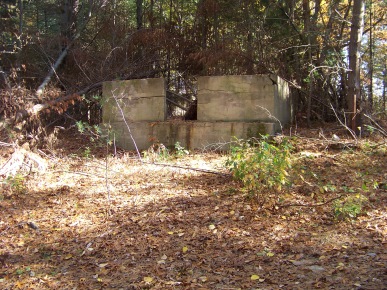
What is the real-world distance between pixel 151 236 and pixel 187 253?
22.7 inches

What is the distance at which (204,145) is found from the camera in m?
8.29

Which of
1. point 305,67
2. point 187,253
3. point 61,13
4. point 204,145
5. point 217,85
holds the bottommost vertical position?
point 187,253

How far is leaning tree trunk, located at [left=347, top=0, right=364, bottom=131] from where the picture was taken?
7.67 m

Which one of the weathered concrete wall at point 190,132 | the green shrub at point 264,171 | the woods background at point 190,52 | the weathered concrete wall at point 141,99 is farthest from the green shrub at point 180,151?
the green shrub at point 264,171

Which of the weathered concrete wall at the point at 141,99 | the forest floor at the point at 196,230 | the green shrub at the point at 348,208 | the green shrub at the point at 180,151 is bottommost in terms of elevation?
the forest floor at the point at 196,230

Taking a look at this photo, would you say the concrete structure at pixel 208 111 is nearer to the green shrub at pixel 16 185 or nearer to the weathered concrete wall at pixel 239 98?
the weathered concrete wall at pixel 239 98

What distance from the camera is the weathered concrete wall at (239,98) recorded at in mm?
7949

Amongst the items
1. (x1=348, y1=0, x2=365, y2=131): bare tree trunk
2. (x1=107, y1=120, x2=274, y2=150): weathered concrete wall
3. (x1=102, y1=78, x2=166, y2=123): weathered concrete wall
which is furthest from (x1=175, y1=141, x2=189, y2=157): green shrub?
(x1=348, y1=0, x2=365, y2=131): bare tree trunk

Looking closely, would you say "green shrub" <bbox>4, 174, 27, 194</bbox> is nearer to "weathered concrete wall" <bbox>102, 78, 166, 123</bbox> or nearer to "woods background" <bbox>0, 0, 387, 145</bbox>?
"weathered concrete wall" <bbox>102, 78, 166, 123</bbox>

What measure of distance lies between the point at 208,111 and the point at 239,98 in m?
0.76

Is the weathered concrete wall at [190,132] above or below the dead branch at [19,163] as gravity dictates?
above

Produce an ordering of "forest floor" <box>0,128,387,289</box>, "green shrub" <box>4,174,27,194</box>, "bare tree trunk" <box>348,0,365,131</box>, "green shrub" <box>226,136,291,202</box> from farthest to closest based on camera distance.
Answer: "bare tree trunk" <box>348,0,365,131</box> < "green shrub" <box>4,174,27,194</box> < "green shrub" <box>226,136,291,202</box> < "forest floor" <box>0,128,387,289</box>

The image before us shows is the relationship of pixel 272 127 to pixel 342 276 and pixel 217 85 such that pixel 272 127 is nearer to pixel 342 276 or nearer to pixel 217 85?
pixel 217 85

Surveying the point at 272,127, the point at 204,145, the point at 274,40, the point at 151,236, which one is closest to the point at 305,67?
the point at 274,40
